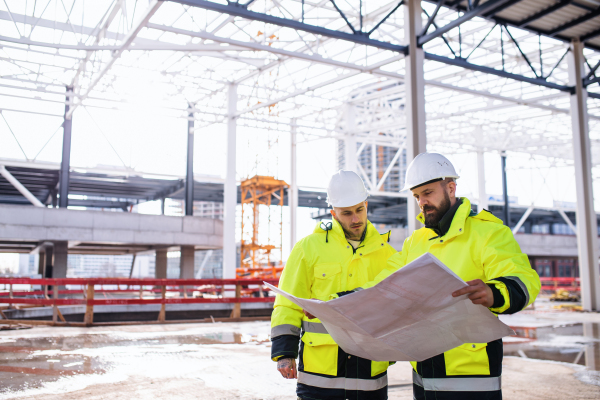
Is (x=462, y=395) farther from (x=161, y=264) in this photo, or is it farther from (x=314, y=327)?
(x=161, y=264)

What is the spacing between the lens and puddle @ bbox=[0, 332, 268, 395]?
6.16 m

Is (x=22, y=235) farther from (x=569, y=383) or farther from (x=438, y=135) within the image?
(x=438, y=135)

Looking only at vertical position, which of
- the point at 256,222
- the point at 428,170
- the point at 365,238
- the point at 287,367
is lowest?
the point at 287,367

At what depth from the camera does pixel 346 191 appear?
3.44 m

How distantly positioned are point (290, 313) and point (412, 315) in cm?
95

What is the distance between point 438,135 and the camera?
120 feet

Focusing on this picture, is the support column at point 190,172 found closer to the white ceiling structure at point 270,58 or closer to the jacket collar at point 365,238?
the white ceiling structure at point 270,58

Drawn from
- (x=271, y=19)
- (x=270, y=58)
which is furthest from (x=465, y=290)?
(x=270, y=58)

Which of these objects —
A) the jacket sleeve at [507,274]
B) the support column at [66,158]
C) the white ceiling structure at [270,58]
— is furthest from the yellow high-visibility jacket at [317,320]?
the support column at [66,158]

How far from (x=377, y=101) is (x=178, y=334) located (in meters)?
21.2

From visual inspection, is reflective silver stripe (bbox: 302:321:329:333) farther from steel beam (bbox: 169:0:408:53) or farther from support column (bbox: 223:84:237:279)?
support column (bbox: 223:84:237:279)

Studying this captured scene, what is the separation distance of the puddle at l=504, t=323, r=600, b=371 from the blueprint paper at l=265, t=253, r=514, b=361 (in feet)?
19.7

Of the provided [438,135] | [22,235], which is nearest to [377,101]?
[438,135]

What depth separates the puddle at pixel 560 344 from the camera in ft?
26.6
